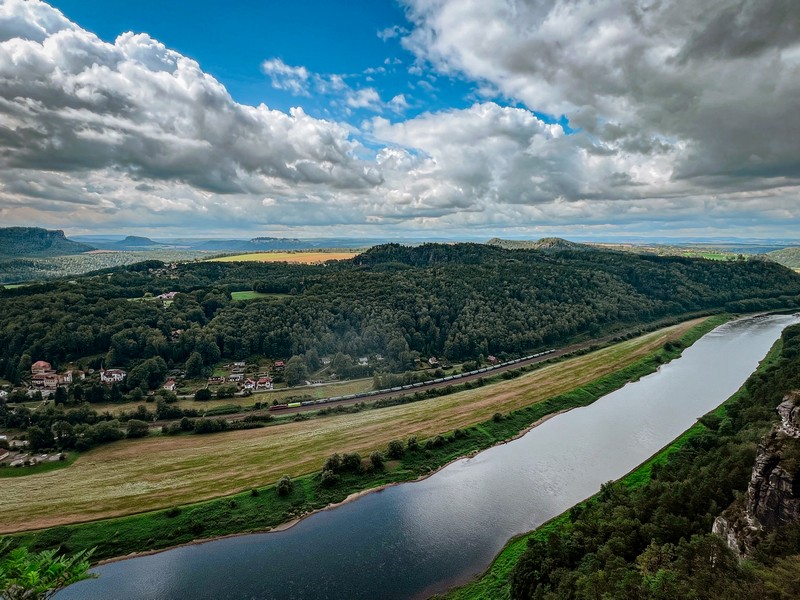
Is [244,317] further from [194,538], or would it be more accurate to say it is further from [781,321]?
[781,321]

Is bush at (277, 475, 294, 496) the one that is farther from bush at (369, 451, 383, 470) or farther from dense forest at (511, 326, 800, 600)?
dense forest at (511, 326, 800, 600)

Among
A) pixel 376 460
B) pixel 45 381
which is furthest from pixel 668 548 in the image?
pixel 45 381

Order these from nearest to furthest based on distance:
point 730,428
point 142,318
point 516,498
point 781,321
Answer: point 516,498 → point 730,428 → point 142,318 → point 781,321

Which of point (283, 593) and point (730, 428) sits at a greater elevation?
point (730, 428)

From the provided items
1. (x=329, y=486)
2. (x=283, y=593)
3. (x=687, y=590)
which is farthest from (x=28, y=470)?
(x=687, y=590)

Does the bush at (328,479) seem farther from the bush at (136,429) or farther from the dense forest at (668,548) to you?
the bush at (136,429)

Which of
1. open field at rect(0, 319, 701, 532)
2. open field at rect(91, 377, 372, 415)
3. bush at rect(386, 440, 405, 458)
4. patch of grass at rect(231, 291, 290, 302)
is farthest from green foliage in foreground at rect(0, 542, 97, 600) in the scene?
patch of grass at rect(231, 291, 290, 302)

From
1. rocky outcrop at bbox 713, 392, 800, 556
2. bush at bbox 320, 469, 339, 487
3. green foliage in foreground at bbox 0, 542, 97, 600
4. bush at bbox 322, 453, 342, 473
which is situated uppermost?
rocky outcrop at bbox 713, 392, 800, 556
